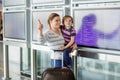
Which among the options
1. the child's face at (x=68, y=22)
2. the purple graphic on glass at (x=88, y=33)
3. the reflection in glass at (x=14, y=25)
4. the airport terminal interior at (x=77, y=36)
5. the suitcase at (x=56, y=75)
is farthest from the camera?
the reflection in glass at (x=14, y=25)

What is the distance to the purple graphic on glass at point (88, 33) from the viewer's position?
3.21 m

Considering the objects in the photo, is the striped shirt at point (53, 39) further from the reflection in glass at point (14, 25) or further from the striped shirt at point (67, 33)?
the reflection in glass at point (14, 25)

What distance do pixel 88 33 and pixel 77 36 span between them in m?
0.20

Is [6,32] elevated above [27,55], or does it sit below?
above

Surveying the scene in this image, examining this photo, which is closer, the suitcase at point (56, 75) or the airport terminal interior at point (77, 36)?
the suitcase at point (56, 75)

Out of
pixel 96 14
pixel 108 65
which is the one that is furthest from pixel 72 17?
pixel 108 65

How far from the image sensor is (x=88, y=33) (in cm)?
332

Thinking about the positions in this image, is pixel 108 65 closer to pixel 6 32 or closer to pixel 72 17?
pixel 72 17

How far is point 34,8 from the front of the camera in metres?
4.32

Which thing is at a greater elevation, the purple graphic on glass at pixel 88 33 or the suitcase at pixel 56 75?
the purple graphic on glass at pixel 88 33

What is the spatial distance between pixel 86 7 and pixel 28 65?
2.33 metres

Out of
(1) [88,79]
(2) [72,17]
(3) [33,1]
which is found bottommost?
(1) [88,79]

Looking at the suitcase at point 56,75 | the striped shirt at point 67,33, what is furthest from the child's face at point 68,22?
the suitcase at point 56,75

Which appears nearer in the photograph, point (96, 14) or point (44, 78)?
point (44, 78)
